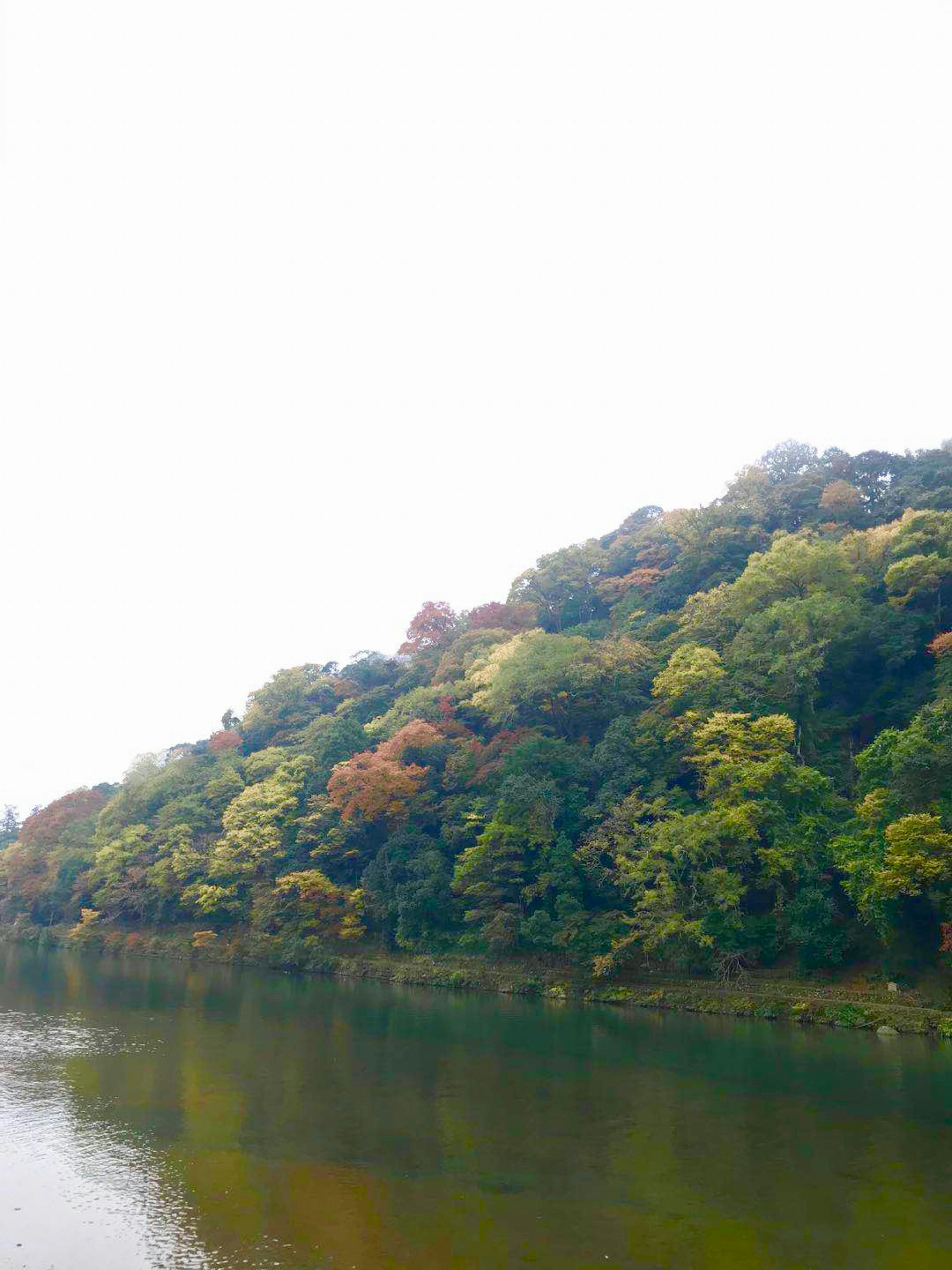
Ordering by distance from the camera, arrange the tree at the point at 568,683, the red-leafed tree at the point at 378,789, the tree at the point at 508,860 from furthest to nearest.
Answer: the red-leafed tree at the point at 378,789 < the tree at the point at 568,683 < the tree at the point at 508,860

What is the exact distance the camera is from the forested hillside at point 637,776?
84.5 feet

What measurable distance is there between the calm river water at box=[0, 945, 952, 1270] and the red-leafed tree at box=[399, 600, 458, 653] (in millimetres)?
36044

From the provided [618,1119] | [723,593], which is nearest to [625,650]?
[723,593]

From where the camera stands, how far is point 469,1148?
1184cm

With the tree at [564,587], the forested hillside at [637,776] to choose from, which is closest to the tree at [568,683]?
the forested hillside at [637,776]

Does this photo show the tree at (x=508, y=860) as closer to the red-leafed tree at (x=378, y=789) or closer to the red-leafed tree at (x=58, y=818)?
the red-leafed tree at (x=378, y=789)

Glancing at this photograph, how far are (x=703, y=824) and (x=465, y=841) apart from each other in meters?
12.2

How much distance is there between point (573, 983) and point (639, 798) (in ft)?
23.0

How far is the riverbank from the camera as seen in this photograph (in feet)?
73.5

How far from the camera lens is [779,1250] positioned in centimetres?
852

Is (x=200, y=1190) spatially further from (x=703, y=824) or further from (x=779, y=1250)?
(x=703, y=824)

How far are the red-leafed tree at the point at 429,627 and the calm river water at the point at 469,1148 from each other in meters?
36.0

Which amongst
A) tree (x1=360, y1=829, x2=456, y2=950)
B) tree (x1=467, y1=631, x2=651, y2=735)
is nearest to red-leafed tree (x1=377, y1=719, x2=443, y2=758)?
tree (x1=467, y1=631, x2=651, y2=735)

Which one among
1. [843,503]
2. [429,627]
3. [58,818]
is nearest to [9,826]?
[58,818]
